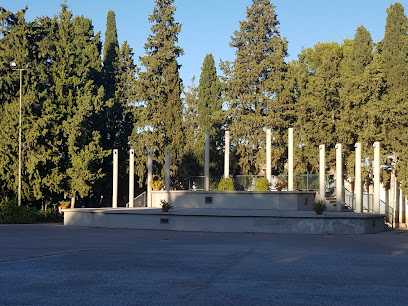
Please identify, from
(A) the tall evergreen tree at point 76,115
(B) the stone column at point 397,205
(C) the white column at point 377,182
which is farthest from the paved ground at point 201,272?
(B) the stone column at point 397,205

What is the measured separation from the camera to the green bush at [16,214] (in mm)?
35594

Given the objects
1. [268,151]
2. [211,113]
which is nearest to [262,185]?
[268,151]

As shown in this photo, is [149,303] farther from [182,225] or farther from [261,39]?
[261,39]

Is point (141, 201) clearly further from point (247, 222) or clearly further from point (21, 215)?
point (247, 222)

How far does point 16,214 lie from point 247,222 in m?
17.2

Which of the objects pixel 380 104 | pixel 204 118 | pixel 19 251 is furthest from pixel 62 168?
pixel 19 251

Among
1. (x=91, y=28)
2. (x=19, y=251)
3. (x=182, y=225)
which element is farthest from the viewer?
(x=91, y=28)

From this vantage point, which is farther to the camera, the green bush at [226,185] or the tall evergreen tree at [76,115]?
the tall evergreen tree at [76,115]

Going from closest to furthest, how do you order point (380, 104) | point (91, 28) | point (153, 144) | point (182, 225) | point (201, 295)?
point (201, 295)
point (182, 225)
point (380, 104)
point (153, 144)
point (91, 28)

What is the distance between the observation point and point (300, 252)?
1731 cm

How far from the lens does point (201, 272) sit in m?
12.7

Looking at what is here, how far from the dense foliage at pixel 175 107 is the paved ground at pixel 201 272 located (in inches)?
938

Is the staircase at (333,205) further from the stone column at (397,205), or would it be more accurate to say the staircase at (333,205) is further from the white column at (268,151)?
the stone column at (397,205)

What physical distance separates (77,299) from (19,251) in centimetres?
838
